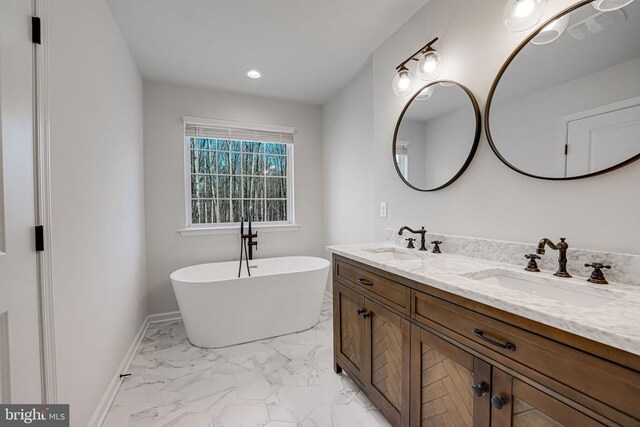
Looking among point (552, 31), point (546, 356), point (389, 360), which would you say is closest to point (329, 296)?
point (389, 360)

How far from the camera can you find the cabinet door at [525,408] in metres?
0.71

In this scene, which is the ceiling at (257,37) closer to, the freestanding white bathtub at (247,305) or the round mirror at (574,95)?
the round mirror at (574,95)

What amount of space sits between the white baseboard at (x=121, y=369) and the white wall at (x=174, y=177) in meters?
0.08

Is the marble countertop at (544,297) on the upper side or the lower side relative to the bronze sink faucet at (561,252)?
lower

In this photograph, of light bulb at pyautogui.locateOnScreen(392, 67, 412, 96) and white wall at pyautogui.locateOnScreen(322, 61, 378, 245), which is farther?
white wall at pyautogui.locateOnScreen(322, 61, 378, 245)

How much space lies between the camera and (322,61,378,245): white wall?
2668mm

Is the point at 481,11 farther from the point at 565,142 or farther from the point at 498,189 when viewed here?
the point at 498,189

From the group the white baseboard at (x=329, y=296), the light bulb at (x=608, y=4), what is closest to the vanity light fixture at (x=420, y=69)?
the light bulb at (x=608, y=4)

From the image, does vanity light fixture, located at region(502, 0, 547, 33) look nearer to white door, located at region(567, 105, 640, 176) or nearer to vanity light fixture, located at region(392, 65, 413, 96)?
white door, located at region(567, 105, 640, 176)

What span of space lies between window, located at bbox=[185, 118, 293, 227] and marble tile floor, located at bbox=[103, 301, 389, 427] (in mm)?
1543

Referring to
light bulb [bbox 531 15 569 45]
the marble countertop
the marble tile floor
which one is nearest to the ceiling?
light bulb [bbox 531 15 569 45]

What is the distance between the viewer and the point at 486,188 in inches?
59.4

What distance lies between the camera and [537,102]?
1.26 meters

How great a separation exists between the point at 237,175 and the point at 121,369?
2215 millimetres
